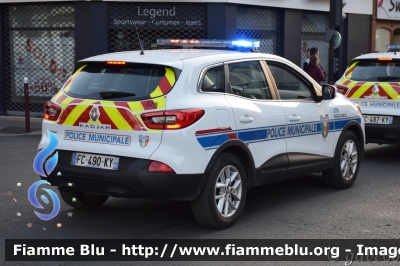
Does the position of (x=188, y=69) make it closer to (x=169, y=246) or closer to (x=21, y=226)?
(x=169, y=246)

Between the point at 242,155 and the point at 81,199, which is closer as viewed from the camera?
the point at 242,155

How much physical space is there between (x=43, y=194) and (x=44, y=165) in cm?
152

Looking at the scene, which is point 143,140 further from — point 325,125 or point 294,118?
point 325,125

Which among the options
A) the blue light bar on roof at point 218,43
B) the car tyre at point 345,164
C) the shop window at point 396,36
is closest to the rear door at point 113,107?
the blue light bar on roof at point 218,43

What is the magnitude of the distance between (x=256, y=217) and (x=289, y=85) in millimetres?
1511

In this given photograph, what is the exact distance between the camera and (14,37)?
17406 millimetres

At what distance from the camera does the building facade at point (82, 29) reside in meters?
16.5

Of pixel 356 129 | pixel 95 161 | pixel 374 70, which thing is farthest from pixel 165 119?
pixel 374 70

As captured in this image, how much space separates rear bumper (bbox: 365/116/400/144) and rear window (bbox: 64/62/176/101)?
505 centimetres

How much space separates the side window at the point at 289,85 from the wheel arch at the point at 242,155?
95cm

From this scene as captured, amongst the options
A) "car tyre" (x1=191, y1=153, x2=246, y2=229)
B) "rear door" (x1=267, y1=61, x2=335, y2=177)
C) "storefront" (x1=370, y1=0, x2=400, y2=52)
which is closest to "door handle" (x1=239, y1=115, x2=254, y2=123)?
"car tyre" (x1=191, y1=153, x2=246, y2=229)

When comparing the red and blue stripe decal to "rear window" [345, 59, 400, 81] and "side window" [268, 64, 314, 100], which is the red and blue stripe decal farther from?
"rear window" [345, 59, 400, 81]

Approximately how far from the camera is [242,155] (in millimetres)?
6324

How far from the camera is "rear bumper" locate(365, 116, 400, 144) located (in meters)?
9.86
